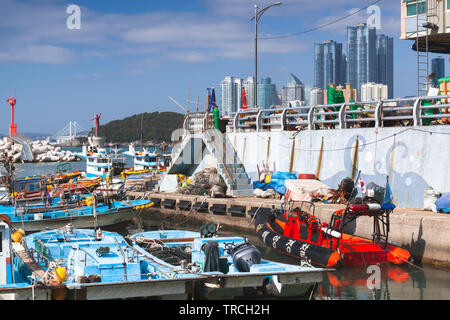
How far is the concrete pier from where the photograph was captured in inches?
712

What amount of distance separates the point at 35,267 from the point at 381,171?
13.6 metres

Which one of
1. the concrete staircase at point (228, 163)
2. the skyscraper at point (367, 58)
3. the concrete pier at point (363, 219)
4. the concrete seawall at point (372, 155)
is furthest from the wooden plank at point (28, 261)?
the skyscraper at point (367, 58)

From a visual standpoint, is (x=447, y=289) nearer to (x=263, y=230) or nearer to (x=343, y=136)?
(x=263, y=230)

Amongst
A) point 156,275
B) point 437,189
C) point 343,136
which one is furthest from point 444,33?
point 156,275

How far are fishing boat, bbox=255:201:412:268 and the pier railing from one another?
4.76 meters

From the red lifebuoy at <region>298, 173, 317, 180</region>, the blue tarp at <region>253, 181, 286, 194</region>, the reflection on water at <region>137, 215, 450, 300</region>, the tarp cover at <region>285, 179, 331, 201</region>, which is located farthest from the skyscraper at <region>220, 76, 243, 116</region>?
the reflection on water at <region>137, 215, 450, 300</region>

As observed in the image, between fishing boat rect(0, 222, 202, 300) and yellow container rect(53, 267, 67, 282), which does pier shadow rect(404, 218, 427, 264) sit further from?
yellow container rect(53, 267, 67, 282)

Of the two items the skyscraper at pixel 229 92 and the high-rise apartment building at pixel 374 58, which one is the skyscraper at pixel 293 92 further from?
the high-rise apartment building at pixel 374 58

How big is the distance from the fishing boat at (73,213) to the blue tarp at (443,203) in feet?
46.1

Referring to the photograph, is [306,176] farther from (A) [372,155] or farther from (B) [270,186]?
(A) [372,155]

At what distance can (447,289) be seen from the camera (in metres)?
15.9

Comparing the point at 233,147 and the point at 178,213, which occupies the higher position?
the point at 233,147

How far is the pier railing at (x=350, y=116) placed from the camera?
2212cm

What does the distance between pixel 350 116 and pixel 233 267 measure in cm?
1604
